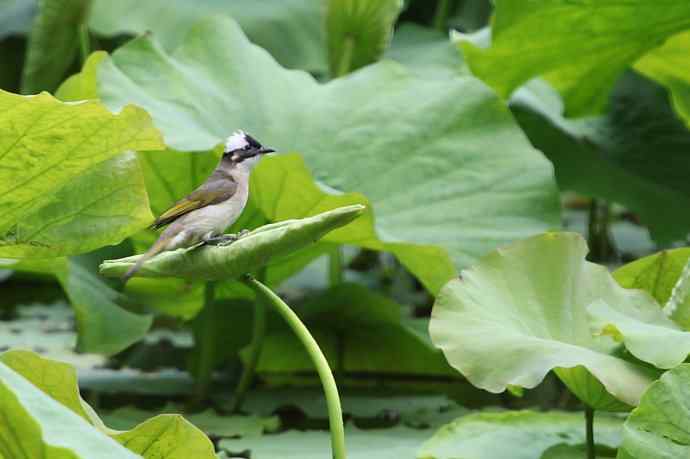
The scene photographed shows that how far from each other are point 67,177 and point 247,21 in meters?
2.15

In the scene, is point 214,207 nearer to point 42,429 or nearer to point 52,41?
point 42,429

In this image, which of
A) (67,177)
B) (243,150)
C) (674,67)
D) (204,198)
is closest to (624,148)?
(674,67)

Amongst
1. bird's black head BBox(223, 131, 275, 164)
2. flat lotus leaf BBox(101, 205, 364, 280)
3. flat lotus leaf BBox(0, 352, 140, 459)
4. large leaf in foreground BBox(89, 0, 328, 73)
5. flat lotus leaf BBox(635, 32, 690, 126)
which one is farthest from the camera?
large leaf in foreground BBox(89, 0, 328, 73)

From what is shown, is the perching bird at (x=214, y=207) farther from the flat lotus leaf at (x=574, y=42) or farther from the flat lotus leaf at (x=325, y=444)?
the flat lotus leaf at (x=574, y=42)

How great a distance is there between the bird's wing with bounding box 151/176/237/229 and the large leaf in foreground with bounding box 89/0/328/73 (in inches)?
75.3

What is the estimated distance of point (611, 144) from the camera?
322 centimetres

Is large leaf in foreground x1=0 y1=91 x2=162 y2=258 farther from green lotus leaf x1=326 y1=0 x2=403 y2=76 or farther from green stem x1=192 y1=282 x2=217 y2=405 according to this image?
green lotus leaf x1=326 y1=0 x2=403 y2=76

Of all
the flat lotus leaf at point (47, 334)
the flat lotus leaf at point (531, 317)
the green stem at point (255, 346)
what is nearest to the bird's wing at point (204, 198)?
the flat lotus leaf at point (531, 317)

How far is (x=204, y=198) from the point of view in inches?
62.4

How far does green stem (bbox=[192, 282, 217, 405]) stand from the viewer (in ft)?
7.73

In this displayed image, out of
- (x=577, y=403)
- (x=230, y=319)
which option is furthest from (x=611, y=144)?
(x=230, y=319)

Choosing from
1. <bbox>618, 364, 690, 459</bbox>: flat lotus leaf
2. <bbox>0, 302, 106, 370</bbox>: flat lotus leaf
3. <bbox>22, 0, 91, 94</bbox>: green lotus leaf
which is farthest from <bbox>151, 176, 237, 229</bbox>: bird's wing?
<bbox>22, 0, 91, 94</bbox>: green lotus leaf

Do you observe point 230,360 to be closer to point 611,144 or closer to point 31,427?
point 611,144

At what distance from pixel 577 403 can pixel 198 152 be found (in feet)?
3.75
